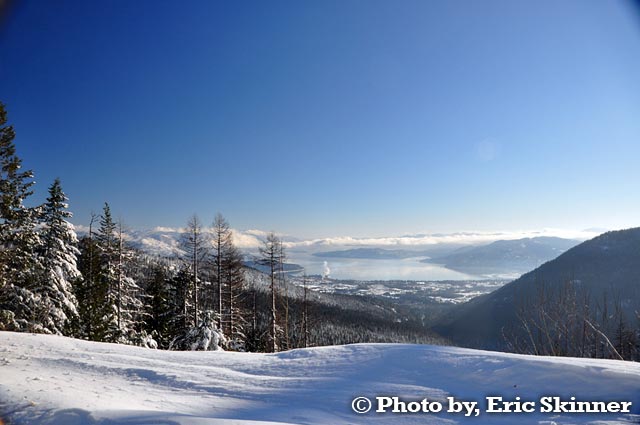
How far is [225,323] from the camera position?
21953 mm

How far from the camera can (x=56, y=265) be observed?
1753cm

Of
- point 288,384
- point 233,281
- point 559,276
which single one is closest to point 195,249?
point 233,281

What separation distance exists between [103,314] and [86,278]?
488 cm

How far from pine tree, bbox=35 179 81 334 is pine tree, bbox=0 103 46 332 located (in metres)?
0.46

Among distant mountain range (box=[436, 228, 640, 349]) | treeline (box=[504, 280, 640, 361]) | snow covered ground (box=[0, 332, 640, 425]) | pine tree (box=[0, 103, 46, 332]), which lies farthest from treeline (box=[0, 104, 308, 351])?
distant mountain range (box=[436, 228, 640, 349])

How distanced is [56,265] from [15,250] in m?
4.47

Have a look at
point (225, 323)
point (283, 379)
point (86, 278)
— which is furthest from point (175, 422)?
point (86, 278)

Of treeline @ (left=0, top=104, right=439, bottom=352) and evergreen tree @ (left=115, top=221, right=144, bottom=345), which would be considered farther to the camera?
evergreen tree @ (left=115, top=221, right=144, bottom=345)

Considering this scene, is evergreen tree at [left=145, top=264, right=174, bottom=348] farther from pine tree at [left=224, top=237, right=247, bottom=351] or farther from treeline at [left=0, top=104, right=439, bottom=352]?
pine tree at [left=224, top=237, right=247, bottom=351]

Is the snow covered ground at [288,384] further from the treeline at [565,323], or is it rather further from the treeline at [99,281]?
the treeline at [99,281]

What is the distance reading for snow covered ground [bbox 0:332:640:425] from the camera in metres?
4.99

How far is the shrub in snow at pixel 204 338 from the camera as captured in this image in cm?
1648

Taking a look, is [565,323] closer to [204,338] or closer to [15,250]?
[204,338]

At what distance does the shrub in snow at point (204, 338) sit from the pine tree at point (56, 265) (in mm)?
6299
